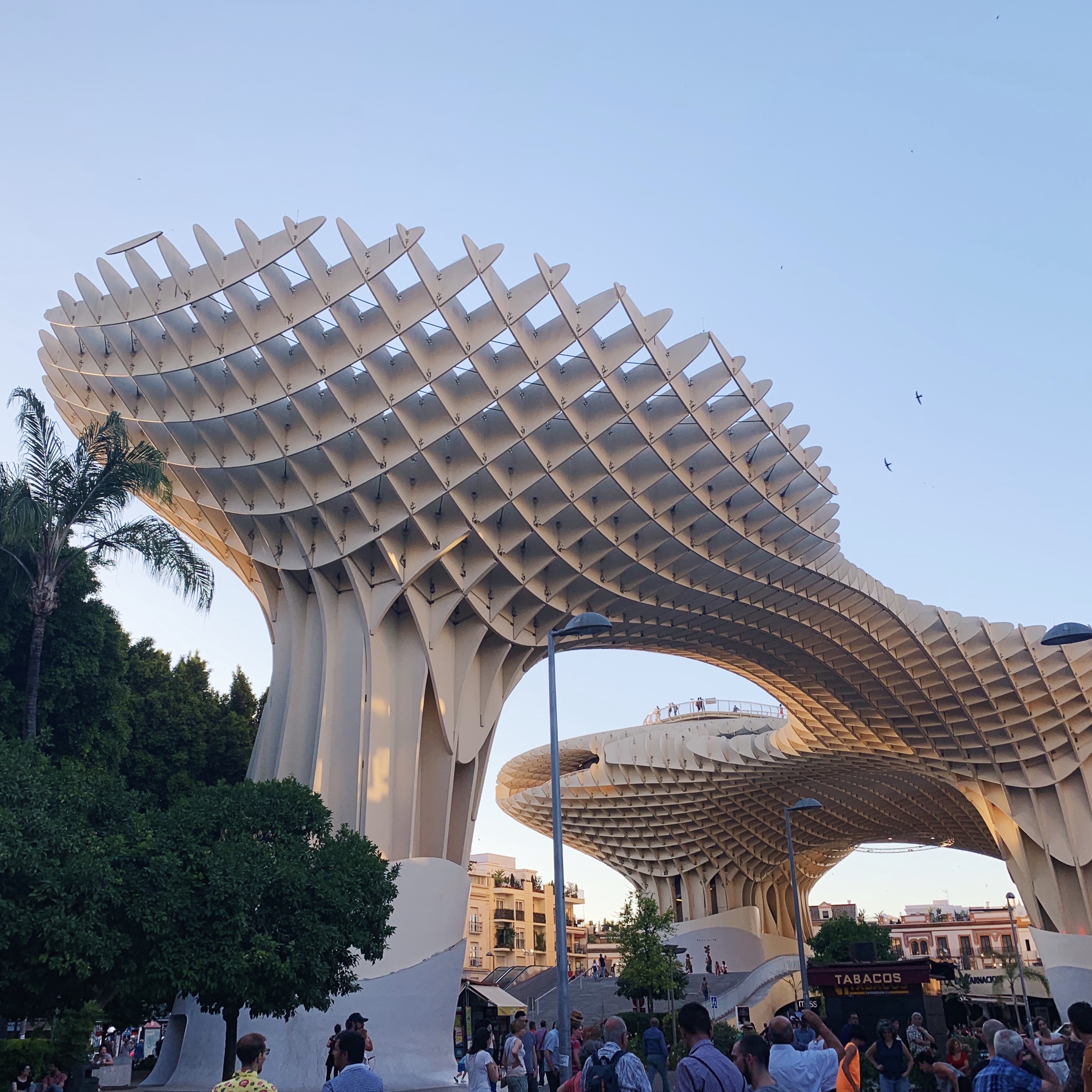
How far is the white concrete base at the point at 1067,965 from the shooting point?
40.9 m

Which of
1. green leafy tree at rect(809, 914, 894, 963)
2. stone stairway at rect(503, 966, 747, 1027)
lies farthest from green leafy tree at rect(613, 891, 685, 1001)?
green leafy tree at rect(809, 914, 894, 963)

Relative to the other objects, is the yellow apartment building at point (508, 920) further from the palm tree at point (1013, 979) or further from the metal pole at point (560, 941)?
the metal pole at point (560, 941)

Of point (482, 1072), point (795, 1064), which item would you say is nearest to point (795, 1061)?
point (795, 1064)

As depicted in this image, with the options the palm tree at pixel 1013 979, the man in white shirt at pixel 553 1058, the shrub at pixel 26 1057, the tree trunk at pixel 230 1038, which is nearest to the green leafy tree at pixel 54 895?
the tree trunk at pixel 230 1038

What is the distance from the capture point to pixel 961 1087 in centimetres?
1529

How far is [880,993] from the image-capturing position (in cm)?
2870

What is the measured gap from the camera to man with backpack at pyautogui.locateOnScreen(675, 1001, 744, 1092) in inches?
243

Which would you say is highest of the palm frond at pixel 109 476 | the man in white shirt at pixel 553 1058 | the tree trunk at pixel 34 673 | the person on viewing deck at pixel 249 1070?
the palm frond at pixel 109 476

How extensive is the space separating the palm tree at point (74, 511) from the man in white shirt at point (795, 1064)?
18033 millimetres

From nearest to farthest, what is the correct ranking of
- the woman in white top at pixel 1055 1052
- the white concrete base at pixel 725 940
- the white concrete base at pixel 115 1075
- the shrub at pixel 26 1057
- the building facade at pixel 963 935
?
the woman in white top at pixel 1055 1052
the shrub at pixel 26 1057
the white concrete base at pixel 115 1075
the white concrete base at pixel 725 940
the building facade at pixel 963 935

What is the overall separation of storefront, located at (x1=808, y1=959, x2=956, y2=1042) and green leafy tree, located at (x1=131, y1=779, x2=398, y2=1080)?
14.4 meters

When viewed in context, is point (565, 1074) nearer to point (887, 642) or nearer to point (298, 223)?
point (298, 223)

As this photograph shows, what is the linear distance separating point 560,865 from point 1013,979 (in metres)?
53.1

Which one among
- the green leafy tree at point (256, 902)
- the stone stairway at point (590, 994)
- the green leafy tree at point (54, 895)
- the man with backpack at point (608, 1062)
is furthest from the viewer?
the stone stairway at point (590, 994)
